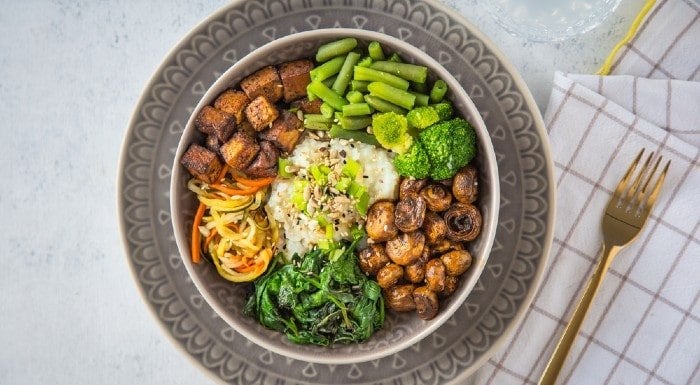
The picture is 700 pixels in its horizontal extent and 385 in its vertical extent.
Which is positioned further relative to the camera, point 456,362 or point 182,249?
point 456,362

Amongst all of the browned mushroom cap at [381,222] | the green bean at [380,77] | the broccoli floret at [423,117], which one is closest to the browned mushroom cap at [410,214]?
the browned mushroom cap at [381,222]

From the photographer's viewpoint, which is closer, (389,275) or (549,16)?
(389,275)

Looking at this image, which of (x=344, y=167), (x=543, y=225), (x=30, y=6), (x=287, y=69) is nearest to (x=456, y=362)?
(x=543, y=225)

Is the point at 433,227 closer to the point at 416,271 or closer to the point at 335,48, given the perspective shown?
the point at 416,271

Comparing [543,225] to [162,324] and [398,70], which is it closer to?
[398,70]

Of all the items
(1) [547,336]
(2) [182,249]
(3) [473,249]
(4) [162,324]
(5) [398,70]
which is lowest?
(4) [162,324]

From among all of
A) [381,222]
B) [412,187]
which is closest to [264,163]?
[381,222]

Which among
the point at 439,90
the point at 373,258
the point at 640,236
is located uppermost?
the point at 439,90

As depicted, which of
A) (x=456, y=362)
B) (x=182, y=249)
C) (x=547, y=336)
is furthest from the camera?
(x=547, y=336)
